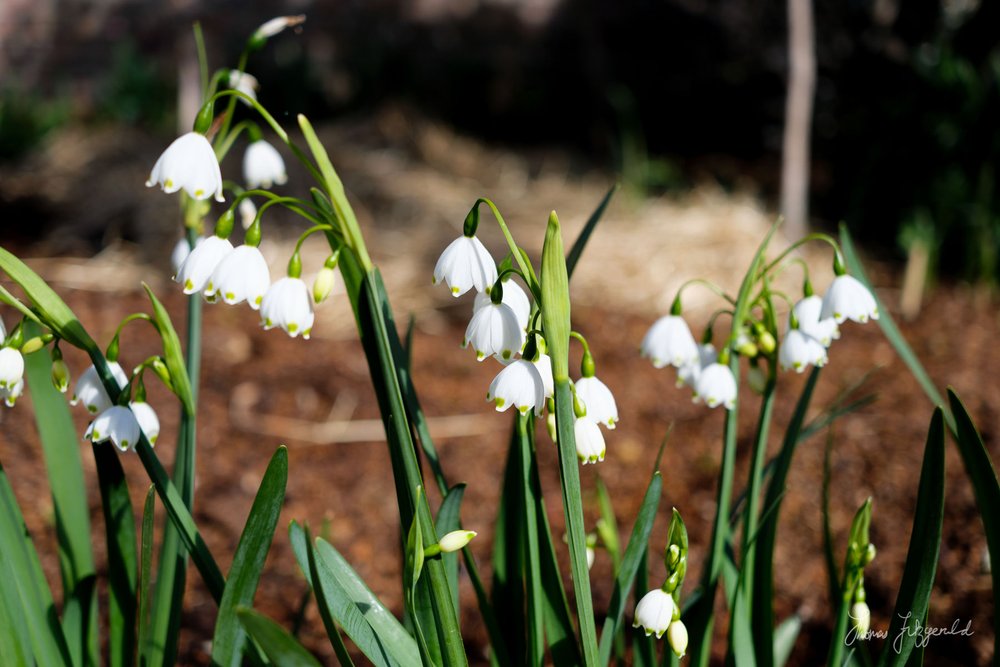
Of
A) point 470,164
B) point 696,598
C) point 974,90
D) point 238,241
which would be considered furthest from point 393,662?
point 470,164

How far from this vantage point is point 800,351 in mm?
1252

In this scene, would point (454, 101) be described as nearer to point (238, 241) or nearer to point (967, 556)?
point (238, 241)

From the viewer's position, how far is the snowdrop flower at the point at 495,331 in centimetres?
97

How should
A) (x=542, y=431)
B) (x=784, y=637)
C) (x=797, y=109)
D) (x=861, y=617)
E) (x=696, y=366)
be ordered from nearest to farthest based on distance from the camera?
(x=861, y=617) < (x=696, y=366) < (x=784, y=637) < (x=542, y=431) < (x=797, y=109)

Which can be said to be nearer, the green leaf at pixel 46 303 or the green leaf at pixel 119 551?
the green leaf at pixel 46 303

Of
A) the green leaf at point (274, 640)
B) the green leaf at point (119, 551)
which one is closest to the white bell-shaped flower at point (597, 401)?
the green leaf at point (274, 640)

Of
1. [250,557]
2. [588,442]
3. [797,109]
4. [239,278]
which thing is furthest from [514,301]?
[797,109]

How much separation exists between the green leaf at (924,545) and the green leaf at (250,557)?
0.77 m

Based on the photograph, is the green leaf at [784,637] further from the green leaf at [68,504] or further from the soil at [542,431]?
the green leaf at [68,504]

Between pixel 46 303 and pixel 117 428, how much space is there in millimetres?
171

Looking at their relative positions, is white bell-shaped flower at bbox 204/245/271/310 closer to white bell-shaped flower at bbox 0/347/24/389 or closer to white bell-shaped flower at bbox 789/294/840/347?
white bell-shaped flower at bbox 0/347/24/389

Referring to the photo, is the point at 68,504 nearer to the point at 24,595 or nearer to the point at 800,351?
the point at 24,595

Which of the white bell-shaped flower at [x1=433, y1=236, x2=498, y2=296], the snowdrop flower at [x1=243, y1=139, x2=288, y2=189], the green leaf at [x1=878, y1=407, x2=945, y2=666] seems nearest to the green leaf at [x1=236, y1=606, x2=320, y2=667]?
the white bell-shaped flower at [x1=433, y1=236, x2=498, y2=296]

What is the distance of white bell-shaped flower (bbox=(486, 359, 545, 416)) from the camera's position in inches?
37.9
